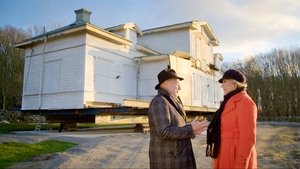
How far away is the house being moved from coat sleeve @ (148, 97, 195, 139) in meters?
10.3

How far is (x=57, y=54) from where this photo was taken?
18.1 m

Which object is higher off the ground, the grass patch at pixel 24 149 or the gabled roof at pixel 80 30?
the gabled roof at pixel 80 30

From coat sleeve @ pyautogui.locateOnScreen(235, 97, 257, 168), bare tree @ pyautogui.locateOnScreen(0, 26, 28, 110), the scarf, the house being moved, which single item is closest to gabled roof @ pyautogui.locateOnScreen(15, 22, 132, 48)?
the house being moved

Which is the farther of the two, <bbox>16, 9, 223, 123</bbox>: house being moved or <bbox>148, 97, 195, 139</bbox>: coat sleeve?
<bbox>16, 9, 223, 123</bbox>: house being moved

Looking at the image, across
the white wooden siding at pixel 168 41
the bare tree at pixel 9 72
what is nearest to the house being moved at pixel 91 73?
the white wooden siding at pixel 168 41

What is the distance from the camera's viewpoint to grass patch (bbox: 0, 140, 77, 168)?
335 inches

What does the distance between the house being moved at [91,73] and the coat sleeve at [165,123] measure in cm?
1033

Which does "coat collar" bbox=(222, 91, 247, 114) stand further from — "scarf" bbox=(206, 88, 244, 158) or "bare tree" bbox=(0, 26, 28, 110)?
"bare tree" bbox=(0, 26, 28, 110)

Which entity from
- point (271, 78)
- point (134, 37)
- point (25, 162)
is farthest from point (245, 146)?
point (271, 78)

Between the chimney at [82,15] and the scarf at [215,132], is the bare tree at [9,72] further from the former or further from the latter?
the scarf at [215,132]

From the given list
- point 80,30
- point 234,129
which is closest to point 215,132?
point 234,129

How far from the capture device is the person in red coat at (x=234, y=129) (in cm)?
339

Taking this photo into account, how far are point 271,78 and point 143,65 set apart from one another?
113ft

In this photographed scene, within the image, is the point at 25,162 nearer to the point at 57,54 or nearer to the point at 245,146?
the point at 245,146
